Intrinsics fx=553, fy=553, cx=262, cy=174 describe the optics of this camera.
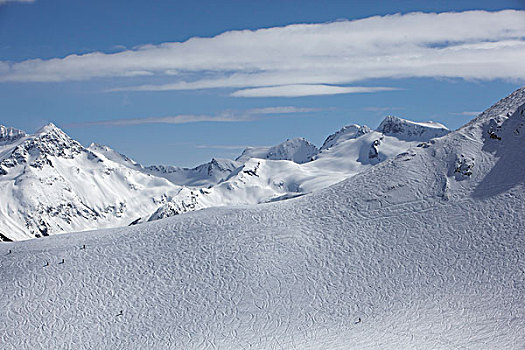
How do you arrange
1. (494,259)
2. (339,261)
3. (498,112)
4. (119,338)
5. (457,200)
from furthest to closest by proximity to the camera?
1. (498,112)
2. (457,200)
3. (339,261)
4. (494,259)
5. (119,338)

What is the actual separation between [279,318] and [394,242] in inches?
542

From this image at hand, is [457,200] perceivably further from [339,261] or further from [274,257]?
[274,257]

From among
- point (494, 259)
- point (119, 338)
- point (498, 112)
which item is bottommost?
point (119, 338)

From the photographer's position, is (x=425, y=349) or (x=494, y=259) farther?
(x=494, y=259)

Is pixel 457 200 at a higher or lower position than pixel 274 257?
higher

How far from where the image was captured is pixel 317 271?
4616 cm

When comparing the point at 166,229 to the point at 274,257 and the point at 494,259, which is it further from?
the point at 494,259

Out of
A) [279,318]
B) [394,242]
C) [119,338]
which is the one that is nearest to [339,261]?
[394,242]

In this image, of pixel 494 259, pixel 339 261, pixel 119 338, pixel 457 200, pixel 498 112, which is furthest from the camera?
pixel 498 112

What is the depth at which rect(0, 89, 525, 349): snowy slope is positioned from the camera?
39000mm

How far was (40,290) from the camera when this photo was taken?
4481 centimetres

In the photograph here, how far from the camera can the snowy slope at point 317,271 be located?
39.0 m

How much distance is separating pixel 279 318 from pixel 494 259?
17.9 metres

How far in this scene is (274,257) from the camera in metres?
48.2
